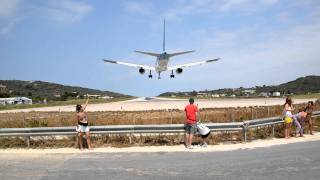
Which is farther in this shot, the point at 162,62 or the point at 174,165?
the point at 162,62

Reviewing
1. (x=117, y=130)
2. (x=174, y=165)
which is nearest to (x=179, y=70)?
(x=117, y=130)

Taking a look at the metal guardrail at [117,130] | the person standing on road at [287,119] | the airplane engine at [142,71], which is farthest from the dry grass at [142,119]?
the airplane engine at [142,71]

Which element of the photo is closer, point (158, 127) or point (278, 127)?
point (158, 127)

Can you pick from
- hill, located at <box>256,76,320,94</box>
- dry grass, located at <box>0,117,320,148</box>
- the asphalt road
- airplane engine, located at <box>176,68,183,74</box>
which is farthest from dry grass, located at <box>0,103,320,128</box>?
hill, located at <box>256,76,320,94</box>

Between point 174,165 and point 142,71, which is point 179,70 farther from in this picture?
point 174,165

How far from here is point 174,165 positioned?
43.1 ft

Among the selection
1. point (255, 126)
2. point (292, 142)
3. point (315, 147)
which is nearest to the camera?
point (315, 147)

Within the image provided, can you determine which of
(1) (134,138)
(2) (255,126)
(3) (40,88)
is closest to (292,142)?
(2) (255,126)

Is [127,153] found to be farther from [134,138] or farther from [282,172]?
[282,172]

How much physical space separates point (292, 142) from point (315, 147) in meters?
2.29

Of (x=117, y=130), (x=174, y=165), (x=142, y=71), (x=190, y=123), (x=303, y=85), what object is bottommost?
(x=174, y=165)

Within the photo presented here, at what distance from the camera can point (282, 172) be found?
11469mm

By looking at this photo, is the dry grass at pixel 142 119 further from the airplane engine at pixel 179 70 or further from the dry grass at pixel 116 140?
the airplane engine at pixel 179 70

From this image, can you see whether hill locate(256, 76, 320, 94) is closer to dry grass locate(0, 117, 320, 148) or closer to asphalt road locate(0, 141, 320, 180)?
dry grass locate(0, 117, 320, 148)
